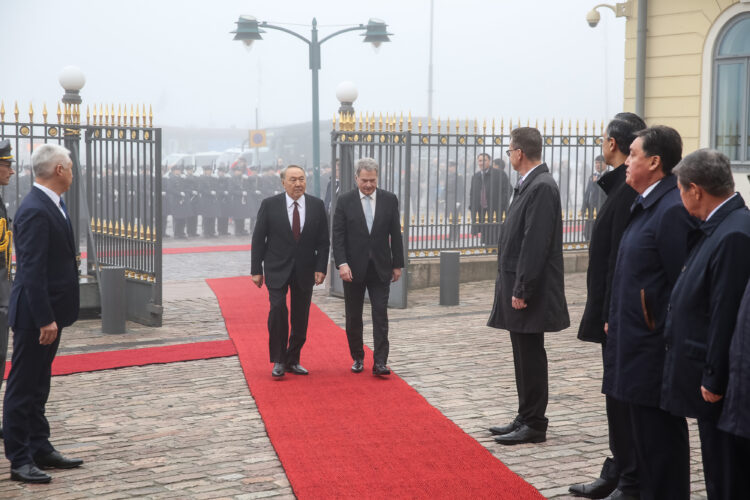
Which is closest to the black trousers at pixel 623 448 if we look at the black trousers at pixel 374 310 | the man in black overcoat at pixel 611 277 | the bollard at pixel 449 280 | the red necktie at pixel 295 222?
Answer: the man in black overcoat at pixel 611 277

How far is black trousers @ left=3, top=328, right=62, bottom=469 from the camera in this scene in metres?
5.14

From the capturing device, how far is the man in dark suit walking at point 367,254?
7.77 metres

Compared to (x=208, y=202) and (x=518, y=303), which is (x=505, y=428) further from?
(x=208, y=202)

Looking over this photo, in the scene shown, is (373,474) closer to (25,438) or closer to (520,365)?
(520,365)

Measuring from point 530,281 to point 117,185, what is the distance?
6679 millimetres

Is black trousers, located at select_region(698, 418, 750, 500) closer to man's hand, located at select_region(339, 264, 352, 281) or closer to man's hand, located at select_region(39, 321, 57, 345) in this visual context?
man's hand, located at select_region(39, 321, 57, 345)

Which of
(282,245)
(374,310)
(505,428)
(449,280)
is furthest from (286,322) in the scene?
(449,280)

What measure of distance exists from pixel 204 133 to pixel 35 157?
9256 centimetres

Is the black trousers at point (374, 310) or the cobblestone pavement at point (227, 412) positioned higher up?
the black trousers at point (374, 310)

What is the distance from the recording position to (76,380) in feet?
25.2

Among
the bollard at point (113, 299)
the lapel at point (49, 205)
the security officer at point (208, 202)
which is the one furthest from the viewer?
the security officer at point (208, 202)

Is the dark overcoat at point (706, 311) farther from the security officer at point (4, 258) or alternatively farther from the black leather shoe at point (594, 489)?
the security officer at point (4, 258)

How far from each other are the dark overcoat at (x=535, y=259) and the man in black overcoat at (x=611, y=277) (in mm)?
720

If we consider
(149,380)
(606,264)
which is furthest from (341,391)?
(606,264)
